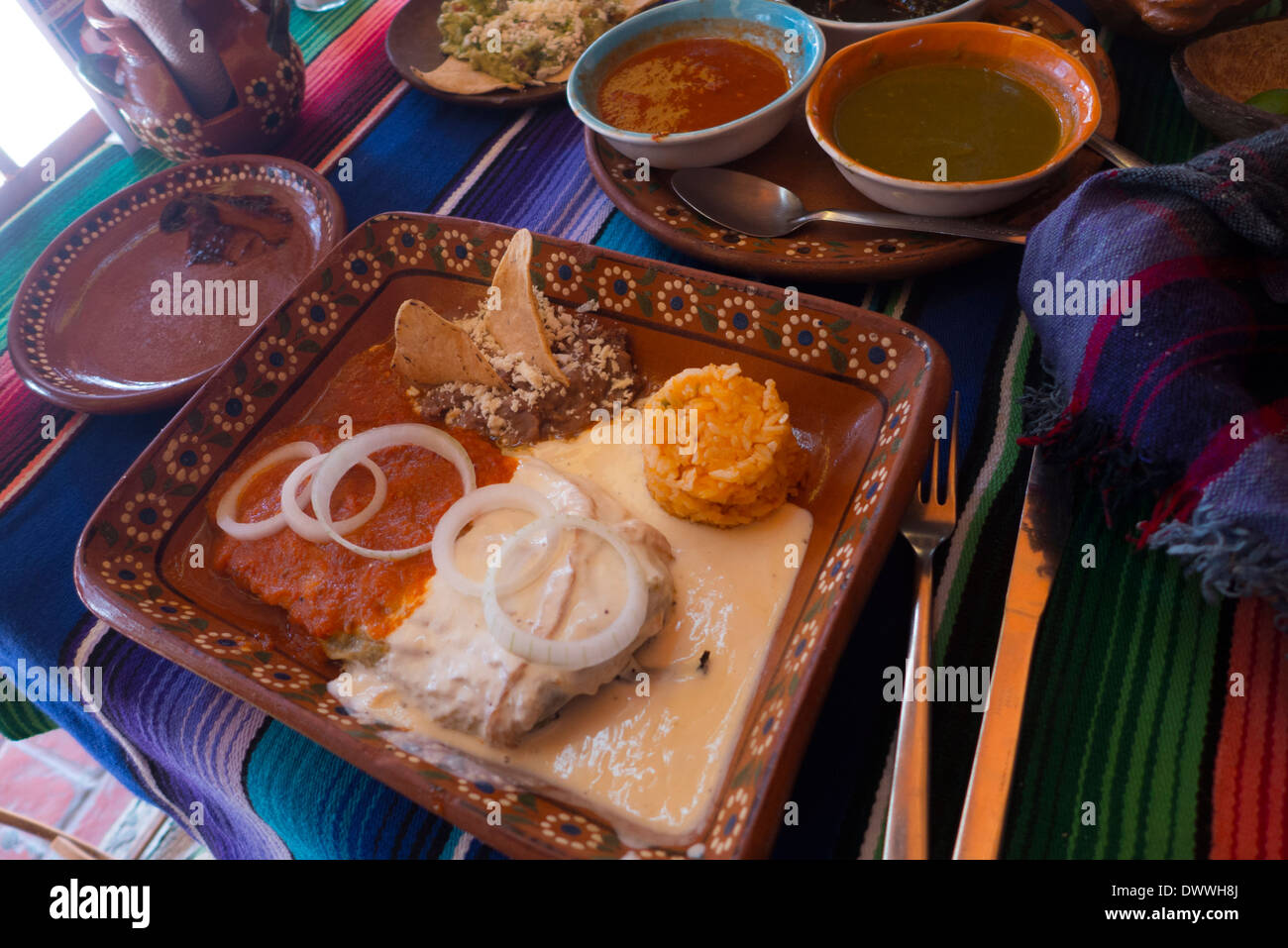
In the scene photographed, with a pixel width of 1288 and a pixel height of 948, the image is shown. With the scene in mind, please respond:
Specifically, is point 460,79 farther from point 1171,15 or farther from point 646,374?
point 1171,15

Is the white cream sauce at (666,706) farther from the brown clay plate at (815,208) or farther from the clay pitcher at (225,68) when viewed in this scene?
the clay pitcher at (225,68)

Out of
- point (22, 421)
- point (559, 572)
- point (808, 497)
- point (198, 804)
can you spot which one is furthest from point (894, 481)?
point (22, 421)

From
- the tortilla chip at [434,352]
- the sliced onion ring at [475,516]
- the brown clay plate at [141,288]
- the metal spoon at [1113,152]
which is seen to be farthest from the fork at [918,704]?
the brown clay plate at [141,288]

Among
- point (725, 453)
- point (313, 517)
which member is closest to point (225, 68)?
point (313, 517)

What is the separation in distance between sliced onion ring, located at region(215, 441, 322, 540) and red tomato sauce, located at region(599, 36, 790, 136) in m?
1.11

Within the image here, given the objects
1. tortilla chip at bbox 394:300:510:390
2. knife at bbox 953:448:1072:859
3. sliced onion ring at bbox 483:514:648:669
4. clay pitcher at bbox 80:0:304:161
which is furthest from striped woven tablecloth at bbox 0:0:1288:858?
clay pitcher at bbox 80:0:304:161

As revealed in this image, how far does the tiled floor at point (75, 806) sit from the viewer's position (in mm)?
2777

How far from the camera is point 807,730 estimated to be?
3.51ft

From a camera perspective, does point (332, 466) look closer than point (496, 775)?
No

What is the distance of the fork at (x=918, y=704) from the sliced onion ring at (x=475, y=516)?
596 mm

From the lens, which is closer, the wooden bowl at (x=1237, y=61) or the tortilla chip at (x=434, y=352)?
the tortilla chip at (x=434, y=352)

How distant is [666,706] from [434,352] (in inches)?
33.4

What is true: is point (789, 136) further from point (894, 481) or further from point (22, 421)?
point (22, 421)
